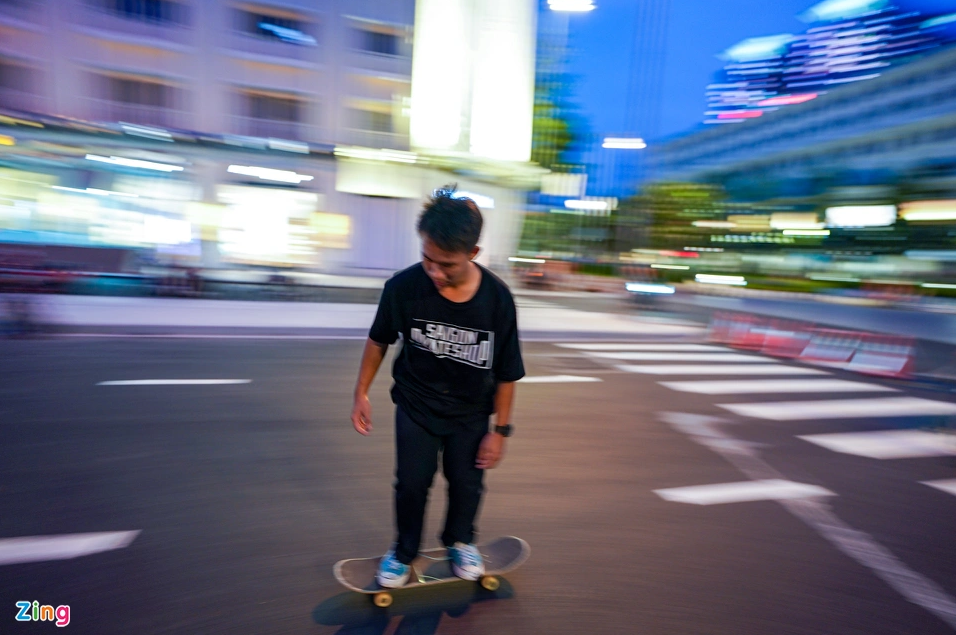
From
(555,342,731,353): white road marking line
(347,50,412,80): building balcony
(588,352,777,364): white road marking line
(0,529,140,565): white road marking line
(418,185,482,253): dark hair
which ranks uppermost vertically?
(347,50,412,80): building balcony

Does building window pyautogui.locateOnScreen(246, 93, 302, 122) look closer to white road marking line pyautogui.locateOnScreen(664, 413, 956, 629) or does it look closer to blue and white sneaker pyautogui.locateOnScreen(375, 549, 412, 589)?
white road marking line pyautogui.locateOnScreen(664, 413, 956, 629)

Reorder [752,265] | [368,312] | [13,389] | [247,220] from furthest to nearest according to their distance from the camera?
[752,265] < [247,220] < [368,312] < [13,389]

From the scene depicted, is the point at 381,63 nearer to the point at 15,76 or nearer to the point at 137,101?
the point at 137,101

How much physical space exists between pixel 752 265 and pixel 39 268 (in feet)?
213

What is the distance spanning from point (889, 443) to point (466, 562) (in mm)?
5141

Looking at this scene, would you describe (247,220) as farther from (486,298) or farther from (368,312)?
(486,298)

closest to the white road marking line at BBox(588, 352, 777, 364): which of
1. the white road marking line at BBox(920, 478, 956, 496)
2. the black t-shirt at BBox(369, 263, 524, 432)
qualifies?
the white road marking line at BBox(920, 478, 956, 496)

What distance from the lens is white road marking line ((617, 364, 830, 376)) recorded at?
9422 mm

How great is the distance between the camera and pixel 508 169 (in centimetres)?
2542

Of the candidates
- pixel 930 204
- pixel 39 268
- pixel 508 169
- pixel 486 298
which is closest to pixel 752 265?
pixel 930 204

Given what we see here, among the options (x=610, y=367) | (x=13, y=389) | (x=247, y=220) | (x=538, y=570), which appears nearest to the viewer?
(x=538, y=570)

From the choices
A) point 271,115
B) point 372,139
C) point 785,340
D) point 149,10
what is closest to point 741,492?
point 785,340

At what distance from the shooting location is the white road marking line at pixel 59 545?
3.05 m

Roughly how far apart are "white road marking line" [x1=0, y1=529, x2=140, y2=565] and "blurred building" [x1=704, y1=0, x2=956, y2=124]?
137 metres
